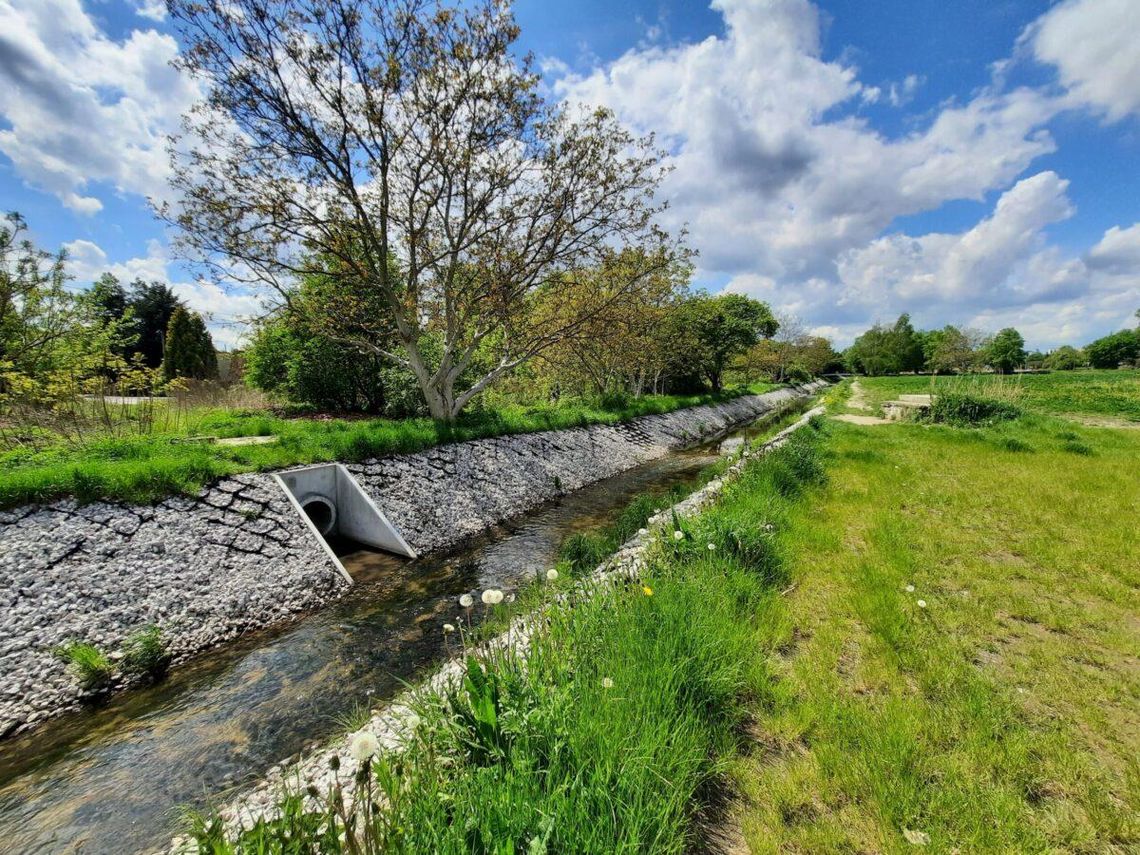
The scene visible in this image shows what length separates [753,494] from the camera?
7293 mm

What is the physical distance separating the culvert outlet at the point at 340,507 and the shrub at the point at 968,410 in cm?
2125

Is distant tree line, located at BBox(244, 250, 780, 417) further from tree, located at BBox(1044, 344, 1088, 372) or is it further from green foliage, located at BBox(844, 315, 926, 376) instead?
tree, located at BBox(1044, 344, 1088, 372)

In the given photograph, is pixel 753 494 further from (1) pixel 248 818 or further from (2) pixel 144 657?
(2) pixel 144 657

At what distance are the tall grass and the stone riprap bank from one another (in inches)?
156

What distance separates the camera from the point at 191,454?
7961 millimetres

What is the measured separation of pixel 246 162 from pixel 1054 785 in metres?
15.9

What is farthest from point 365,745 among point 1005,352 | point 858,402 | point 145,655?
point 1005,352

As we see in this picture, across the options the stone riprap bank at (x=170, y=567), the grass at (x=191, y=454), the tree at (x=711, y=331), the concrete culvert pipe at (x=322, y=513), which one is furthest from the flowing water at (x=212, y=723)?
the tree at (x=711, y=331)

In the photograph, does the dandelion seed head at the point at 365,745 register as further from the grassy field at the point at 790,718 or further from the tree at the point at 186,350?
the tree at the point at 186,350

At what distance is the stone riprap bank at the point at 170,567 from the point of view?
15.8 feet

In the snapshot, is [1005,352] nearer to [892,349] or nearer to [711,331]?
[892,349]

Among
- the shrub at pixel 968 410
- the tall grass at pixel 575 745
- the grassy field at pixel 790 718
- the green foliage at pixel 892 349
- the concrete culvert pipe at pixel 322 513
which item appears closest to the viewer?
the tall grass at pixel 575 745

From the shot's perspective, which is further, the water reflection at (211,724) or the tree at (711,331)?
the tree at (711,331)

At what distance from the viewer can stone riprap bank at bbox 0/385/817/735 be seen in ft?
15.8
